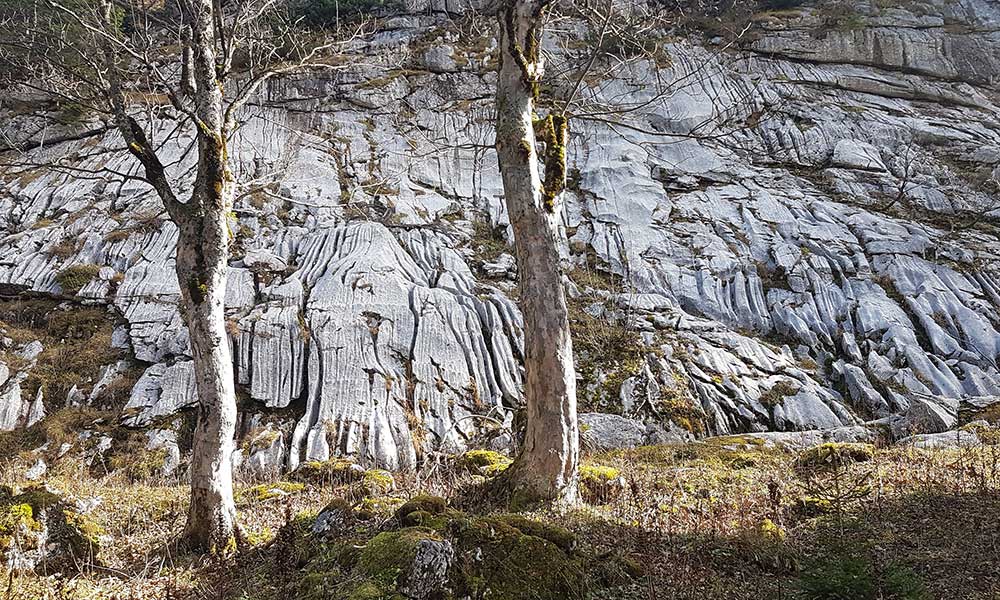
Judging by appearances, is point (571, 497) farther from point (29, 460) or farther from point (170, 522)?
point (29, 460)

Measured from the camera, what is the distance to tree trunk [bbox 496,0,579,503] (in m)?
7.12

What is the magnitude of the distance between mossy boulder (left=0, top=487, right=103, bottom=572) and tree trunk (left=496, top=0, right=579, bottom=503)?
4.64m

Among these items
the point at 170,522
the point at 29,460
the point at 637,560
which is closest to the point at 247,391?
the point at 29,460

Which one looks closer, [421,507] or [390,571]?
[390,571]

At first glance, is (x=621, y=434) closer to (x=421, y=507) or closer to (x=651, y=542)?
(x=651, y=542)

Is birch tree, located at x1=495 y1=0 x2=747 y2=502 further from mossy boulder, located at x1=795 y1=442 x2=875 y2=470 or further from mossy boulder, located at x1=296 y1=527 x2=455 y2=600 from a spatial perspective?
mossy boulder, located at x1=795 y1=442 x2=875 y2=470

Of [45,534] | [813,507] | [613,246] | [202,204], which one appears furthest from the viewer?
[613,246]

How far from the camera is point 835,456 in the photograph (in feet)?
30.2

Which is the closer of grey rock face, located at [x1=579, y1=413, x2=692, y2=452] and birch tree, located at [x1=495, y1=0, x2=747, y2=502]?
birch tree, located at [x1=495, y1=0, x2=747, y2=502]

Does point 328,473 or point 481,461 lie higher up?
point 481,461

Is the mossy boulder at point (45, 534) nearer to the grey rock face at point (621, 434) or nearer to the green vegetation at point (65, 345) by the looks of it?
the green vegetation at point (65, 345)

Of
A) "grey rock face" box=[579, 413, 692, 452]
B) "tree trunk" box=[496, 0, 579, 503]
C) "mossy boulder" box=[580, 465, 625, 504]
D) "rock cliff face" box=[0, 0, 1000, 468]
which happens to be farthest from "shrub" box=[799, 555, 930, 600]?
"grey rock face" box=[579, 413, 692, 452]

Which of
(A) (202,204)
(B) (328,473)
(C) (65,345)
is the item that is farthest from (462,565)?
(C) (65,345)

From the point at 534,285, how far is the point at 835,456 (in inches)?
236
